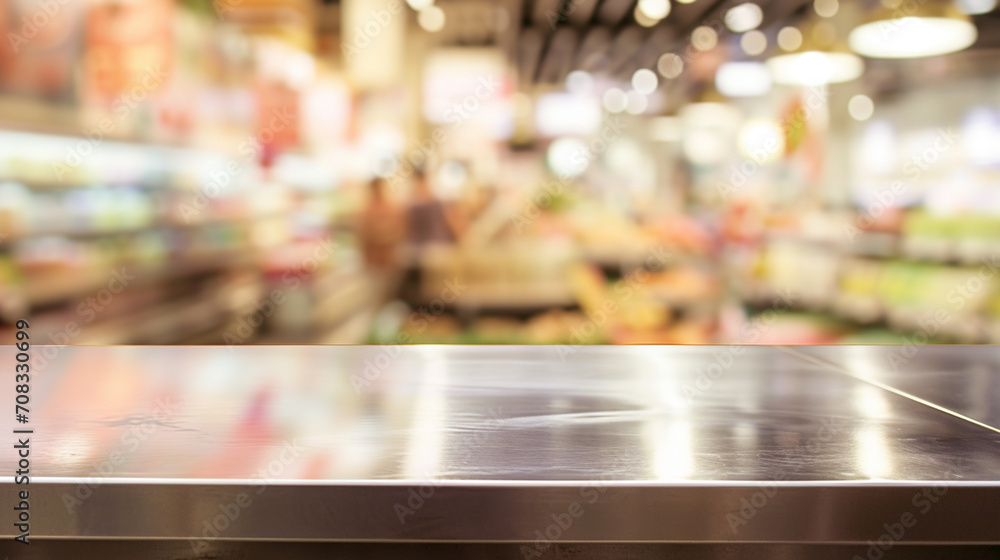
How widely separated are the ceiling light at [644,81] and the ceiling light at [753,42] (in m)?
4.89

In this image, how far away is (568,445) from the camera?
753 millimetres

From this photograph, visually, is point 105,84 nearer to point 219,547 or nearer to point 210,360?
point 210,360

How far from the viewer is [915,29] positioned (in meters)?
3.97

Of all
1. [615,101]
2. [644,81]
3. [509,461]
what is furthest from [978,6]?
[615,101]

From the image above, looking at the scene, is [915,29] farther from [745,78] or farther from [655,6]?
[655,6]

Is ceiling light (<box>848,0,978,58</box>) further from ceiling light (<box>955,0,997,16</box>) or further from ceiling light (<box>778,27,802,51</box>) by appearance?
ceiling light (<box>778,27,802,51</box>)

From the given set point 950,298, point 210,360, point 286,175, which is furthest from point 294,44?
point 210,360

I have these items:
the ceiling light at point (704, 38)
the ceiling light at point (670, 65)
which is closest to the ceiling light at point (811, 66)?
the ceiling light at point (704, 38)

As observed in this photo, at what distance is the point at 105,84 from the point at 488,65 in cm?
525

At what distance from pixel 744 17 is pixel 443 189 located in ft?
13.5

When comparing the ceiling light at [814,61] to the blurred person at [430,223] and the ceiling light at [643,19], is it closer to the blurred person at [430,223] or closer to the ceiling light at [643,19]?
the blurred person at [430,223]

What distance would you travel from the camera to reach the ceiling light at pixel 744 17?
883 centimetres

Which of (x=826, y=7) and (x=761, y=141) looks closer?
(x=826, y=7)

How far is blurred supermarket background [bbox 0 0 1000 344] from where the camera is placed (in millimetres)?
4266
